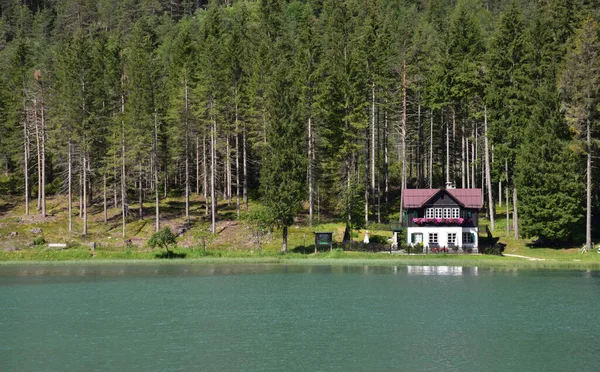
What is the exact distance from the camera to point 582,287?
142 ft

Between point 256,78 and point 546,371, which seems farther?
point 256,78

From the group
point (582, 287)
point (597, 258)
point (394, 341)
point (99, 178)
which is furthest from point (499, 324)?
point (99, 178)

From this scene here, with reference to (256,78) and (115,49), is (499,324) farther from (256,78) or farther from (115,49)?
(115,49)

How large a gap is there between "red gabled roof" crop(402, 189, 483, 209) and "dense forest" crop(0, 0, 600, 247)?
1.82 meters

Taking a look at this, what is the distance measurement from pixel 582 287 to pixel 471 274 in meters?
9.00

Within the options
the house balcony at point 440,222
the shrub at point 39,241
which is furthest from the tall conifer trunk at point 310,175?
the shrub at point 39,241

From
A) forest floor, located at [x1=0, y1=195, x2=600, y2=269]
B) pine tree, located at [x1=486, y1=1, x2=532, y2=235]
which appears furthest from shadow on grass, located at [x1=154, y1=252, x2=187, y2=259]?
pine tree, located at [x1=486, y1=1, x2=532, y2=235]

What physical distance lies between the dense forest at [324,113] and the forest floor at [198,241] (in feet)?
5.85

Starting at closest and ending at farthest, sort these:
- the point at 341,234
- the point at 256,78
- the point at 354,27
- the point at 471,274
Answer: the point at 471,274 < the point at 341,234 < the point at 256,78 < the point at 354,27

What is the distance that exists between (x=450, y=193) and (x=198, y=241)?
82.3 feet

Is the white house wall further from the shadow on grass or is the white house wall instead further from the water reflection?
the shadow on grass

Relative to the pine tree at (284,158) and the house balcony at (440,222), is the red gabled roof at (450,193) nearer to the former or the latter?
the house balcony at (440,222)

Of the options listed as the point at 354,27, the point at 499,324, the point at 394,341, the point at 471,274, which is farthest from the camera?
the point at 354,27

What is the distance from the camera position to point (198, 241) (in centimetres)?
6494
